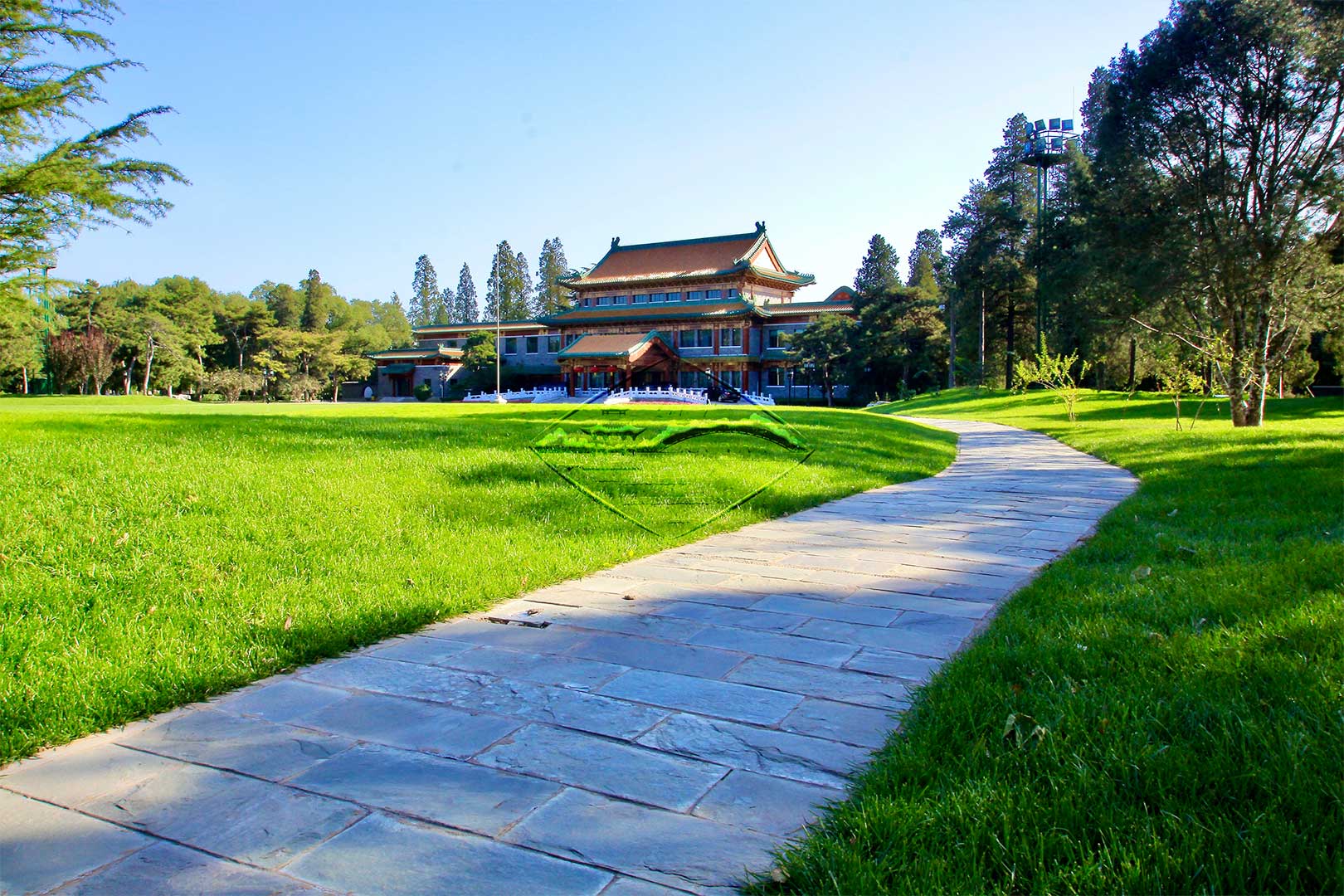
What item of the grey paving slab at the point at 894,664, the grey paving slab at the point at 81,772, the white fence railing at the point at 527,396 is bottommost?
the grey paving slab at the point at 894,664

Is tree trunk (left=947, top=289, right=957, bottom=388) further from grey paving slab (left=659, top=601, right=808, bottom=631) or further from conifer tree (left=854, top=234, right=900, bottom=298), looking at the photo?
grey paving slab (left=659, top=601, right=808, bottom=631)

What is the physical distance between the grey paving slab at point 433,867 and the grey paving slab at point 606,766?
305 mm

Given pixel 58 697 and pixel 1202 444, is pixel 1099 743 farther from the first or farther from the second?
pixel 1202 444

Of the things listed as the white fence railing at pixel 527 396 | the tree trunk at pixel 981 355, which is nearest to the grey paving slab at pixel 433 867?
the tree trunk at pixel 981 355

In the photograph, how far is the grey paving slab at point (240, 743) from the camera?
2.04 metres

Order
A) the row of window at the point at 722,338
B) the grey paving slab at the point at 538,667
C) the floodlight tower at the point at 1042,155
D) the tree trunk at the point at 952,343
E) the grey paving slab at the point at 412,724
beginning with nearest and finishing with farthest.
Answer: the grey paving slab at the point at 412,724
the grey paving slab at the point at 538,667
the floodlight tower at the point at 1042,155
the tree trunk at the point at 952,343
the row of window at the point at 722,338

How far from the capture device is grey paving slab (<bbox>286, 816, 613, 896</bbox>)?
152 centimetres

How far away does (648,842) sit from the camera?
167cm

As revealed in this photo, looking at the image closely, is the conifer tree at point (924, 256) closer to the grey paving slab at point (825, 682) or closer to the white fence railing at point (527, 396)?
the white fence railing at point (527, 396)

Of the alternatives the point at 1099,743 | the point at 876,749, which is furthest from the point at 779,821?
the point at 1099,743

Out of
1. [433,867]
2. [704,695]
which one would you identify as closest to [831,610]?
[704,695]

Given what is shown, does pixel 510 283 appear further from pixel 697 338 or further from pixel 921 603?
pixel 921 603

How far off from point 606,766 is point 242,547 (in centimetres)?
279

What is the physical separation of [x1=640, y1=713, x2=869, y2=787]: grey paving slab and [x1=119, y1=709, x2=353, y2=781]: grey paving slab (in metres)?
0.88
